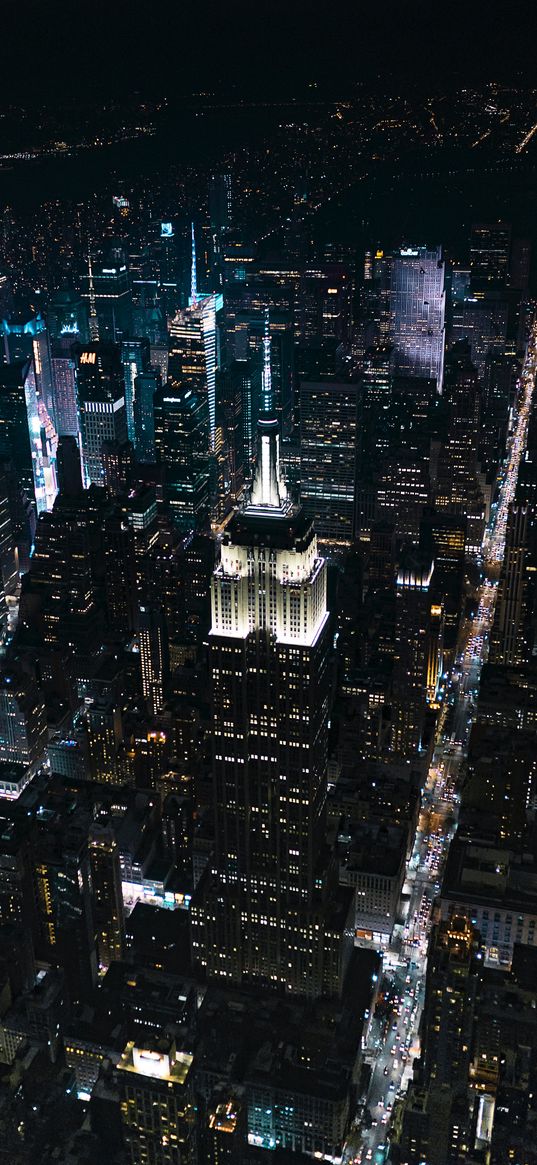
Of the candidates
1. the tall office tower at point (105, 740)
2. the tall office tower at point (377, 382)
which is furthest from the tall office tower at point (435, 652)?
the tall office tower at point (377, 382)

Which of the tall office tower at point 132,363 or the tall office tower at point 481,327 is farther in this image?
the tall office tower at point 481,327

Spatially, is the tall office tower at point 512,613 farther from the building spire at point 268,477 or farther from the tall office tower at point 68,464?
the tall office tower at point 68,464

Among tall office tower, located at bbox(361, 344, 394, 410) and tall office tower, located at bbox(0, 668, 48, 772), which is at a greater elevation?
tall office tower, located at bbox(361, 344, 394, 410)

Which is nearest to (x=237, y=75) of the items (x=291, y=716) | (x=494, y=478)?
(x=291, y=716)

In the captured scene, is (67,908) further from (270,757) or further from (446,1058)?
(446,1058)

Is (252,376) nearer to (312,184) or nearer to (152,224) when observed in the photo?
(152,224)

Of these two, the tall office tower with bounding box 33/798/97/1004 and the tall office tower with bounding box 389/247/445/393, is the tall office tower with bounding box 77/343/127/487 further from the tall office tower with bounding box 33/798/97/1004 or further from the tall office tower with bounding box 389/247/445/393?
the tall office tower with bounding box 33/798/97/1004

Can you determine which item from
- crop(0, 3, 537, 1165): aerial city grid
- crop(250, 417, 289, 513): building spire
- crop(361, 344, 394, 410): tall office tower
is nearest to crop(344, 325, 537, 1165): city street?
crop(0, 3, 537, 1165): aerial city grid
